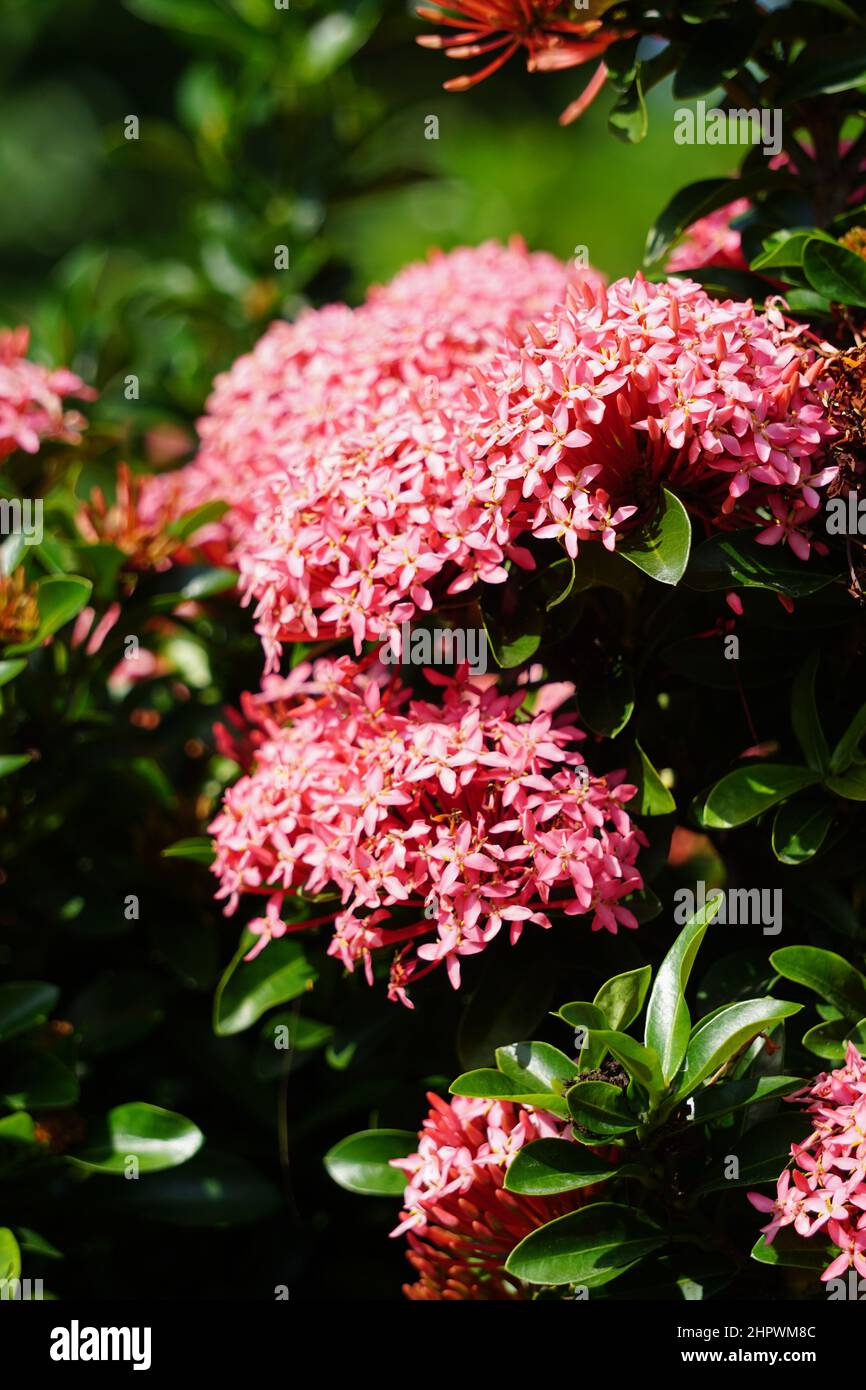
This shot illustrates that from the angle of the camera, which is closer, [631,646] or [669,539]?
[669,539]

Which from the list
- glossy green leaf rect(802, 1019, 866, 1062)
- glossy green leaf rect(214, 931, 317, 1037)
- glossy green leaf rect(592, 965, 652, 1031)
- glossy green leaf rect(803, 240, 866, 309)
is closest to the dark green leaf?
glossy green leaf rect(802, 1019, 866, 1062)

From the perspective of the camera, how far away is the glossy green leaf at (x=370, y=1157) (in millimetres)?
1286

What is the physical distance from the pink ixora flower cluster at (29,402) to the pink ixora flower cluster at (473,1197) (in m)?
0.95

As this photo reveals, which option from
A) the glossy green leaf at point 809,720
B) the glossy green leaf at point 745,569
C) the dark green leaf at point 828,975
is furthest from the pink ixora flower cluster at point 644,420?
the dark green leaf at point 828,975

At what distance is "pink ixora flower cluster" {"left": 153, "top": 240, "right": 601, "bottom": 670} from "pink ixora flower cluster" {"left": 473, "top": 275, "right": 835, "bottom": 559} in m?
0.05

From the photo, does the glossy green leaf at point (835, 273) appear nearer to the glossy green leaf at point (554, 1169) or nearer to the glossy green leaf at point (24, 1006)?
the glossy green leaf at point (554, 1169)

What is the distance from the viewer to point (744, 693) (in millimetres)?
Answer: 1355

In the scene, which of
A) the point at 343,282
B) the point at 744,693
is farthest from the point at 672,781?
the point at 343,282

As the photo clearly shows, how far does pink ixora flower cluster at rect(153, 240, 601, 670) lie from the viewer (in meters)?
1.16

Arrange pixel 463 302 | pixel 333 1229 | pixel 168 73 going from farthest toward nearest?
pixel 168 73 < pixel 463 302 < pixel 333 1229

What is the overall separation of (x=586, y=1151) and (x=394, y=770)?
354mm

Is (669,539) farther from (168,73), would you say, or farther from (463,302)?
(168,73)

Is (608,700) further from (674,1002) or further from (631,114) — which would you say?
(631,114)

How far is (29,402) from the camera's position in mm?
1683
